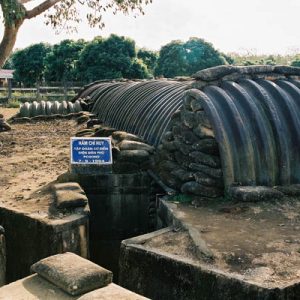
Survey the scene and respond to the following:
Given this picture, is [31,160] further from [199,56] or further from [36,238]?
[199,56]

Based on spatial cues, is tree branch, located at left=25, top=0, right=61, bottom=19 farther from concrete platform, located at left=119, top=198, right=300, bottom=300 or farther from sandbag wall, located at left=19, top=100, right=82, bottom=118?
concrete platform, located at left=119, top=198, right=300, bottom=300

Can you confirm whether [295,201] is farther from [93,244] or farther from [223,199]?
[93,244]

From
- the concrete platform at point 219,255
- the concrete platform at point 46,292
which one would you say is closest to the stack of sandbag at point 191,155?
the concrete platform at point 219,255

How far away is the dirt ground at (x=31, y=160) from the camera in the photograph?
21.0ft

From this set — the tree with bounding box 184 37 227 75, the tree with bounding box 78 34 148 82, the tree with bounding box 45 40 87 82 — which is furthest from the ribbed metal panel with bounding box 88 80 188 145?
the tree with bounding box 45 40 87 82

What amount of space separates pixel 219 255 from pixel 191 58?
108ft

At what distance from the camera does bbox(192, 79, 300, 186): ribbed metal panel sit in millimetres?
6227

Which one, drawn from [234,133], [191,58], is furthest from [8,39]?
[191,58]

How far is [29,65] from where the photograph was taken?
44969 mm

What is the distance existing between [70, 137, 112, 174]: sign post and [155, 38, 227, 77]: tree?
2990cm

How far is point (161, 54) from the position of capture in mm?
38219

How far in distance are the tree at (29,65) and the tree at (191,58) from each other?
13873mm

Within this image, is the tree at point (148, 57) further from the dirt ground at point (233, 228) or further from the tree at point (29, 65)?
the dirt ground at point (233, 228)

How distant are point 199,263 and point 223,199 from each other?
1.96m
